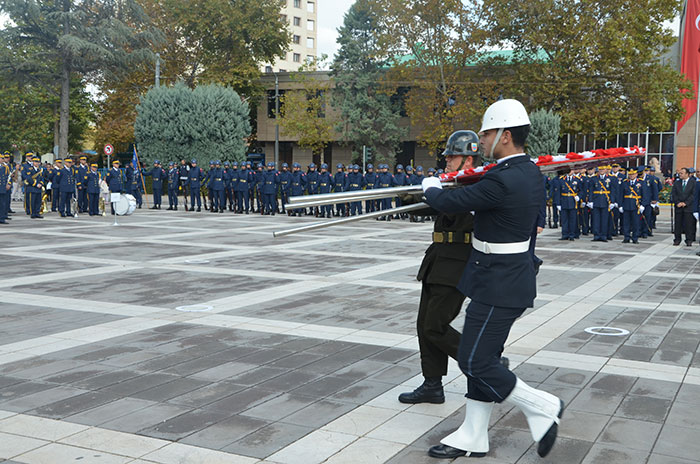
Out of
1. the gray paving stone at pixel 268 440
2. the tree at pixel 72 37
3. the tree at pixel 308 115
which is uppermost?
the tree at pixel 72 37

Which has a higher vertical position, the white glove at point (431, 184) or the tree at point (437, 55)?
the tree at point (437, 55)

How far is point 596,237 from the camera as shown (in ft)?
63.7

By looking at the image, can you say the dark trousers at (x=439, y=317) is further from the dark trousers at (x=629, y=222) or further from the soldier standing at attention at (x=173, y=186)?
the soldier standing at attention at (x=173, y=186)

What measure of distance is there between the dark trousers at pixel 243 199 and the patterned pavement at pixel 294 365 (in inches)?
609

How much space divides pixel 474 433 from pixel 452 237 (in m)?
1.34

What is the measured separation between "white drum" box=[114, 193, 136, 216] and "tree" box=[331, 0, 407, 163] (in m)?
24.1

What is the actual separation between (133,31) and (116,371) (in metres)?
42.4

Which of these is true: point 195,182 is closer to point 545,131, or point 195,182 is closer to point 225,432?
point 545,131

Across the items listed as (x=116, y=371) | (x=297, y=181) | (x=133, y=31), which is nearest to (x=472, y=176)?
(x=116, y=371)

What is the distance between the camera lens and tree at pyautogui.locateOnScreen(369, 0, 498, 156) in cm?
4138

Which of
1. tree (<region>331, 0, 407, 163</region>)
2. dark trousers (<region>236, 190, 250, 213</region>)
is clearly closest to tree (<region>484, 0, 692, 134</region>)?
tree (<region>331, 0, 407, 163</region>)

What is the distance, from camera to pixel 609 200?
1936cm

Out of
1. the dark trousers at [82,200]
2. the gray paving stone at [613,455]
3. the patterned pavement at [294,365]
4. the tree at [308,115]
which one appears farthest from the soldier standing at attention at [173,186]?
the gray paving stone at [613,455]

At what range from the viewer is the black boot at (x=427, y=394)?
5.14m
